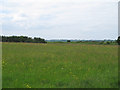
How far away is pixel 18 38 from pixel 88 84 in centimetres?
6548

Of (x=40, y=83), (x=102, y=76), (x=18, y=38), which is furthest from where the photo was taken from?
(x=18, y=38)

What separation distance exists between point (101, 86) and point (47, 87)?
2.19m

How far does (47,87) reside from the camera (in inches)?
284

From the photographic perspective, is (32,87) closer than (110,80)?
Yes

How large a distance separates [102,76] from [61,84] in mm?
2382

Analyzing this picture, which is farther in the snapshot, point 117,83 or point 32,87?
point 117,83

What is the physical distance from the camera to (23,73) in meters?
9.16

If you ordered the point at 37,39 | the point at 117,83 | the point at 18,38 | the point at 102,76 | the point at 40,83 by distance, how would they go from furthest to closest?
the point at 37,39 < the point at 18,38 < the point at 102,76 < the point at 117,83 < the point at 40,83

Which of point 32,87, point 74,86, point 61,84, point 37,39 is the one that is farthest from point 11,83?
point 37,39

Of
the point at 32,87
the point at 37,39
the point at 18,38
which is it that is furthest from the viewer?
the point at 37,39

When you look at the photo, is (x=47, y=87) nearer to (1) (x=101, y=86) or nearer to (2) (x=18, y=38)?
(1) (x=101, y=86)

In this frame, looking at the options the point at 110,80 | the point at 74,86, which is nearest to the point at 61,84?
the point at 74,86

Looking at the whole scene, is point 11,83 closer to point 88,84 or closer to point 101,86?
point 88,84

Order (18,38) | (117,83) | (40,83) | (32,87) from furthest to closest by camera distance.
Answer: (18,38), (117,83), (40,83), (32,87)
